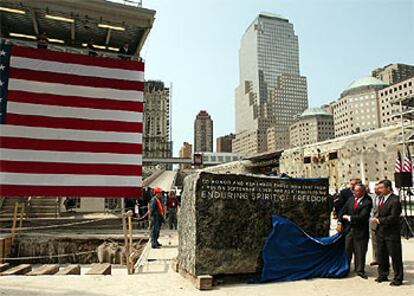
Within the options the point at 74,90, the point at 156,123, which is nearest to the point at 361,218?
the point at 74,90

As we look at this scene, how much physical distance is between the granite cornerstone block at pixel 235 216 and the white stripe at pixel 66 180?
17.2ft

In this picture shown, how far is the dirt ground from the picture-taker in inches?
191

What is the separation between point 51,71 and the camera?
10.8m

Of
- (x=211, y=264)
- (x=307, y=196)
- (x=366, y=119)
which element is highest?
(x=366, y=119)

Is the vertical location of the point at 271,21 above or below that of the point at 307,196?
above

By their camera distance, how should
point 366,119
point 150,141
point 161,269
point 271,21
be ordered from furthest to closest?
point 271,21, point 366,119, point 150,141, point 161,269

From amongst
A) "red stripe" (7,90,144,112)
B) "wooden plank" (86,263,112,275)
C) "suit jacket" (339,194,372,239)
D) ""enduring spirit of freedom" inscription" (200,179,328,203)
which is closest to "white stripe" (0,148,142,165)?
"red stripe" (7,90,144,112)

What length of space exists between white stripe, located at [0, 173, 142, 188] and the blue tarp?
625 centimetres

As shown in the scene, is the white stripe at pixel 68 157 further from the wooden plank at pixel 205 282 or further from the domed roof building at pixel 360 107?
the domed roof building at pixel 360 107

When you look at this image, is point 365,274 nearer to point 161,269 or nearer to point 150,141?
point 161,269

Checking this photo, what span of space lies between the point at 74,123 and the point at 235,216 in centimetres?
690

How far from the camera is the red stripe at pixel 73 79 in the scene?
34.4 feet

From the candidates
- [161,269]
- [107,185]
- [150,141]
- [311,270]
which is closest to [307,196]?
[311,270]

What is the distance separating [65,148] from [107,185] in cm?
161
